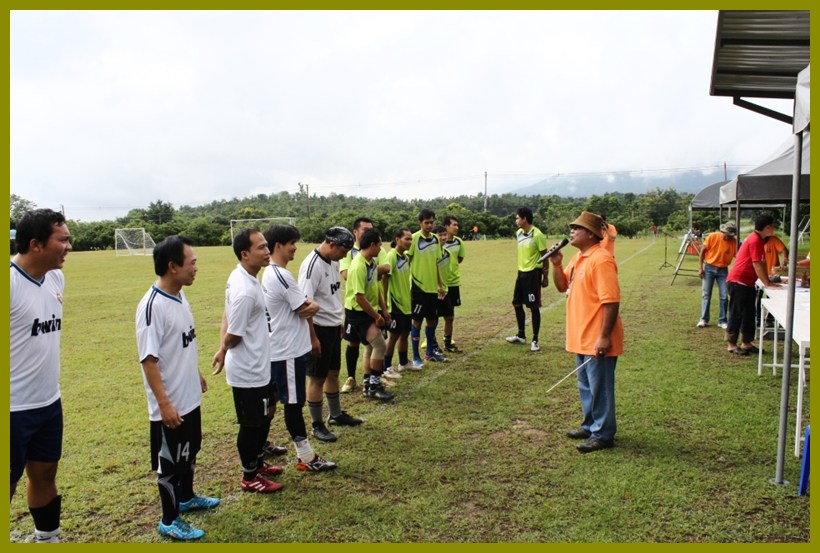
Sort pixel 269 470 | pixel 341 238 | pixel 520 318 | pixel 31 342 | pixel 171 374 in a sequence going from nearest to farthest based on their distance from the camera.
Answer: pixel 31 342 → pixel 171 374 → pixel 269 470 → pixel 341 238 → pixel 520 318

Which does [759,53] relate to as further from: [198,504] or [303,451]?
[198,504]

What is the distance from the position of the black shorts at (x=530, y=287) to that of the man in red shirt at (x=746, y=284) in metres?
2.64

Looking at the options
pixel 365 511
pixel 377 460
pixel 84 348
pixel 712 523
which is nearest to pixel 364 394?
pixel 377 460

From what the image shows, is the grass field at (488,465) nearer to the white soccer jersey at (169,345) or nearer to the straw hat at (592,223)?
the white soccer jersey at (169,345)

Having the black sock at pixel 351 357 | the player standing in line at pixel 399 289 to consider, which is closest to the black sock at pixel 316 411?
the black sock at pixel 351 357

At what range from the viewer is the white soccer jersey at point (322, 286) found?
194 inches

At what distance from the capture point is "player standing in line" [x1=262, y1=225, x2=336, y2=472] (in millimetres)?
4324

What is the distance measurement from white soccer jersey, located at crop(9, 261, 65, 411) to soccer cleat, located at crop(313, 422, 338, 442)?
2.27 m

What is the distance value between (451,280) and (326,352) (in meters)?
Result: 3.61

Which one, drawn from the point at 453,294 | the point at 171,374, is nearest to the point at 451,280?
the point at 453,294

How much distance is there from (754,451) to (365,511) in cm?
308

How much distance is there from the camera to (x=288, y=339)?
4340 mm

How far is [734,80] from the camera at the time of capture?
5.65 m

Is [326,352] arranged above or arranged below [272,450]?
above
